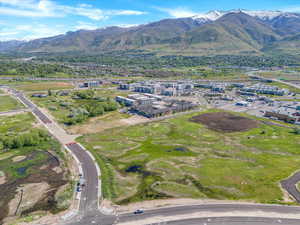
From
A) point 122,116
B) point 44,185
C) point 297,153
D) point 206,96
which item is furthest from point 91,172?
point 206,96

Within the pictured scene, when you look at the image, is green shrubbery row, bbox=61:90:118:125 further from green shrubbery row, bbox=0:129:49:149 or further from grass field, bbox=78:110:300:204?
green shrubbery row, bbox=0:129:49:149

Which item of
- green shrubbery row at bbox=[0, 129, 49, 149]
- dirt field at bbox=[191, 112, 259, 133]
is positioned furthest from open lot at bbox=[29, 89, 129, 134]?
dirt field at bbox=[191, 112, 259, 133]

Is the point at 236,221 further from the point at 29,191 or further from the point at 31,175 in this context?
the point at 31,175

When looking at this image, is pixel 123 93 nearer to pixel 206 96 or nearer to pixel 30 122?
pixel 206 96

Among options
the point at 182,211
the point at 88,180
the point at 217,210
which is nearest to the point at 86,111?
the point at 88,180

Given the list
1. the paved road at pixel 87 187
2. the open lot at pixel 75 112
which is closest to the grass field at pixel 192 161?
the paved road at pixel 87 187

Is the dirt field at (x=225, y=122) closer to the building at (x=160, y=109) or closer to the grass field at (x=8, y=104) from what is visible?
the building at (x=160, y=109)
